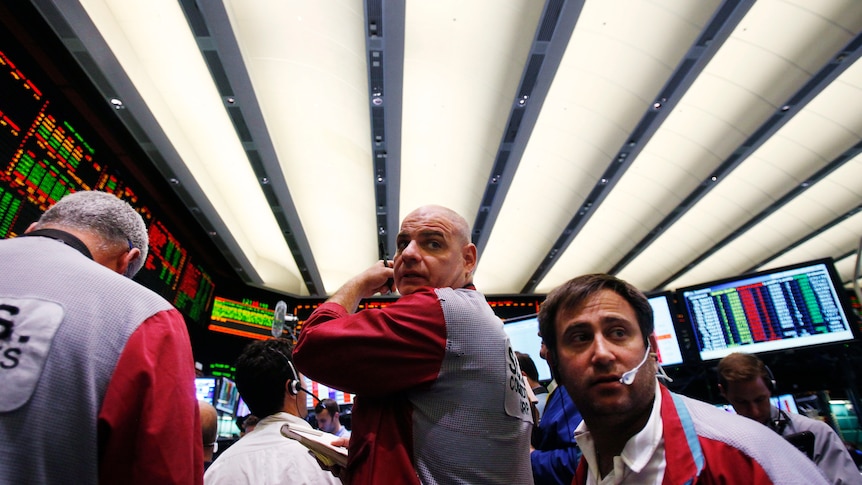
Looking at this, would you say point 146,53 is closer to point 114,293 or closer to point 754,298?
point 114,293

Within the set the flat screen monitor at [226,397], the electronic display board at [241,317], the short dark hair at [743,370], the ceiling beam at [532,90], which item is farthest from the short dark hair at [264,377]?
the electronic display board at [241,317]

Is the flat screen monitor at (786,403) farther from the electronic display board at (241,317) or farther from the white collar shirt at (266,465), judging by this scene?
the electronic display board at (241,317)

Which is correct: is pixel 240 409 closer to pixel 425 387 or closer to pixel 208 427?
pixel 208 427

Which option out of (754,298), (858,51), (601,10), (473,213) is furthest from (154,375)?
(473,213)

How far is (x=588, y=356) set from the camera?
4.19ft

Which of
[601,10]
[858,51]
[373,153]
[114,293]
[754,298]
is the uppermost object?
[601,10]

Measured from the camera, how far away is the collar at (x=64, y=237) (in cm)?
120

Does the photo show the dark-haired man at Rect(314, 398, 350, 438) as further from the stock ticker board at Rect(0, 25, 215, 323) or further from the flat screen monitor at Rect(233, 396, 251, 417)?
the stock ticker board at Rect(0, 25, 215, 323)

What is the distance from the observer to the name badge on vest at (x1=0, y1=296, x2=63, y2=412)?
3.04 feet

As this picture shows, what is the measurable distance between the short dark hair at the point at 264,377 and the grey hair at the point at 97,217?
41.4 inches

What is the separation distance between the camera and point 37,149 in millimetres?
3996

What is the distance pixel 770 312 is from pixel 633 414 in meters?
2.79

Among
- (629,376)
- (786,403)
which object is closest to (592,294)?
(629,376)

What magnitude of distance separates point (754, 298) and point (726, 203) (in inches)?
207
